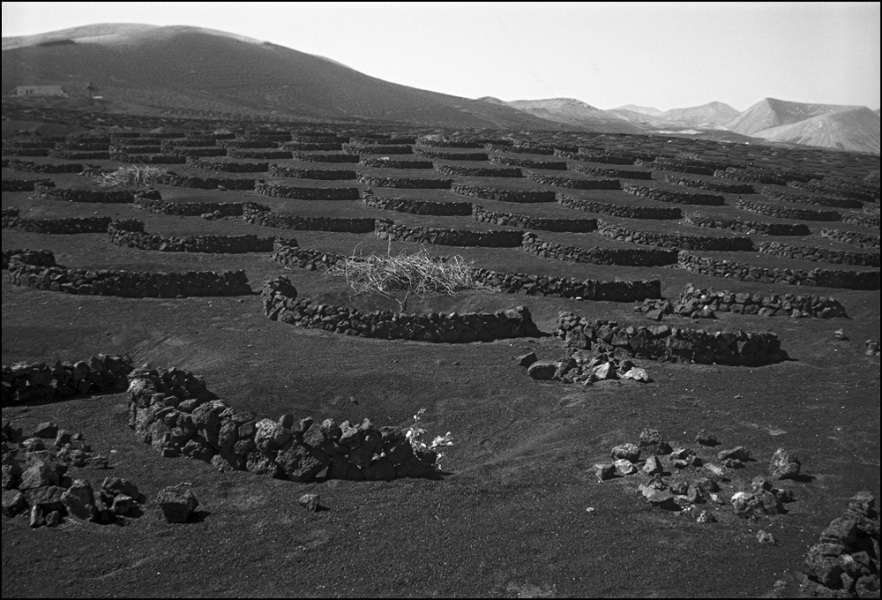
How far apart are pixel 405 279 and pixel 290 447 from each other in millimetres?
12721

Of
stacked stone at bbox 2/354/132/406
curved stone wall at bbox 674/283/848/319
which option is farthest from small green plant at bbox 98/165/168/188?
curved stone wall at bbox 674/283/848/319

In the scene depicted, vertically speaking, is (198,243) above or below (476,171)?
below

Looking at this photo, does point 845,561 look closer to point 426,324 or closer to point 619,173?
point 426,324

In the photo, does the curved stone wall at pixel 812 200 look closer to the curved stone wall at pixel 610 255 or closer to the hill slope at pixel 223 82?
the curved stone wall at pixel 610 255

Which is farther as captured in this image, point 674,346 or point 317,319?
point 317,319

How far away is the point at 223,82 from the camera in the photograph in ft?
445

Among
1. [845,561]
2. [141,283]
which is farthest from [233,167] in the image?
[845,561]

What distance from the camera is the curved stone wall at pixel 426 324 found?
18812 mm

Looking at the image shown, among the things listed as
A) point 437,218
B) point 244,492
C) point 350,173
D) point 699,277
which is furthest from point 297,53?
point 244,492

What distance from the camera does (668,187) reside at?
150ft

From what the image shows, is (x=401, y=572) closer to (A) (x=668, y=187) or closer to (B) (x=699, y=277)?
(B) (x=699, y=277)

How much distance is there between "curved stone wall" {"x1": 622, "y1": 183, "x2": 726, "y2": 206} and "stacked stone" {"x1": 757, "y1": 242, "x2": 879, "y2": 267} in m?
10.6

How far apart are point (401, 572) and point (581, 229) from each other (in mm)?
27495

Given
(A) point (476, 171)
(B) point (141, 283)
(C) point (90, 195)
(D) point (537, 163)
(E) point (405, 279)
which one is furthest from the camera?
(D) point (537, 163)
